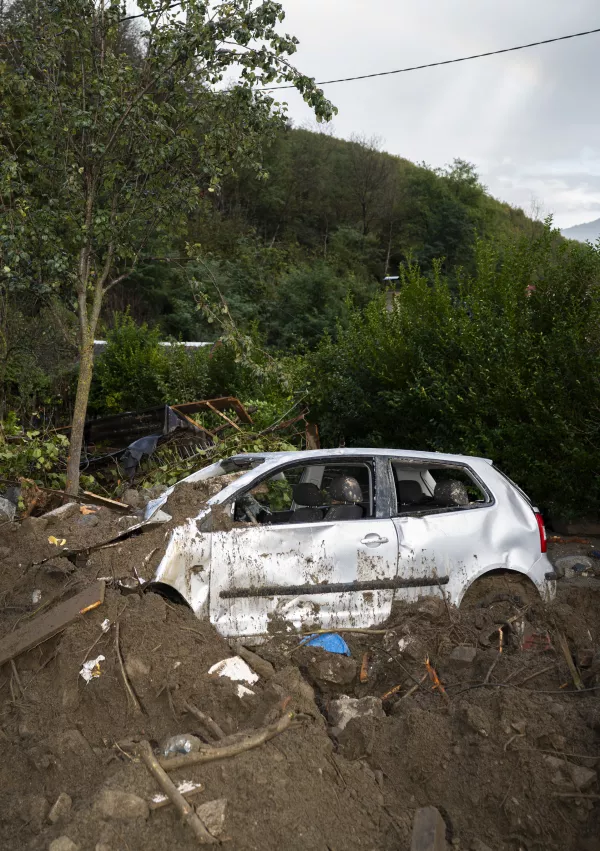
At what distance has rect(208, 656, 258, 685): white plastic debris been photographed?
14.6ft

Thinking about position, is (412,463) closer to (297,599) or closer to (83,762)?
(297,599)

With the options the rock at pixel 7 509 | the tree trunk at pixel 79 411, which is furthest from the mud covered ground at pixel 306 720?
the tree trunk at pixel 79 411

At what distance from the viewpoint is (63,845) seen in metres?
3.00

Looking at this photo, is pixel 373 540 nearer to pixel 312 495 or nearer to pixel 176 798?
pixel 312 495

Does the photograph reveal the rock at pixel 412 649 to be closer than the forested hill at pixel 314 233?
Yes

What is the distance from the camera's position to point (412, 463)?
6.01 metres

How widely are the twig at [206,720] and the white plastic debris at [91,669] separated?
58 cm

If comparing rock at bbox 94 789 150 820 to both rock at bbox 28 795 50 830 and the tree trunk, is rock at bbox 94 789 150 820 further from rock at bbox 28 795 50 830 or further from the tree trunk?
the tree trunk

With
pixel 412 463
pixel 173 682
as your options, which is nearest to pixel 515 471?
pixel 412 463

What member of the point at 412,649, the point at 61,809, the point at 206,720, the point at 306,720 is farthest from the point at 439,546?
the point at 61,809

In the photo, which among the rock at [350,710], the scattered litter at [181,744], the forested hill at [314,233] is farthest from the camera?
the forested hill at [314,233]

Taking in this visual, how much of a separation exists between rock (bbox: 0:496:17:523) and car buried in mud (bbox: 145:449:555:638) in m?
2.83

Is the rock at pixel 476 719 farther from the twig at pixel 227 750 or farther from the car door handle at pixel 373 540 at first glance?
the car door handle at pixel 373 540

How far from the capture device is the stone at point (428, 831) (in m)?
3.13
